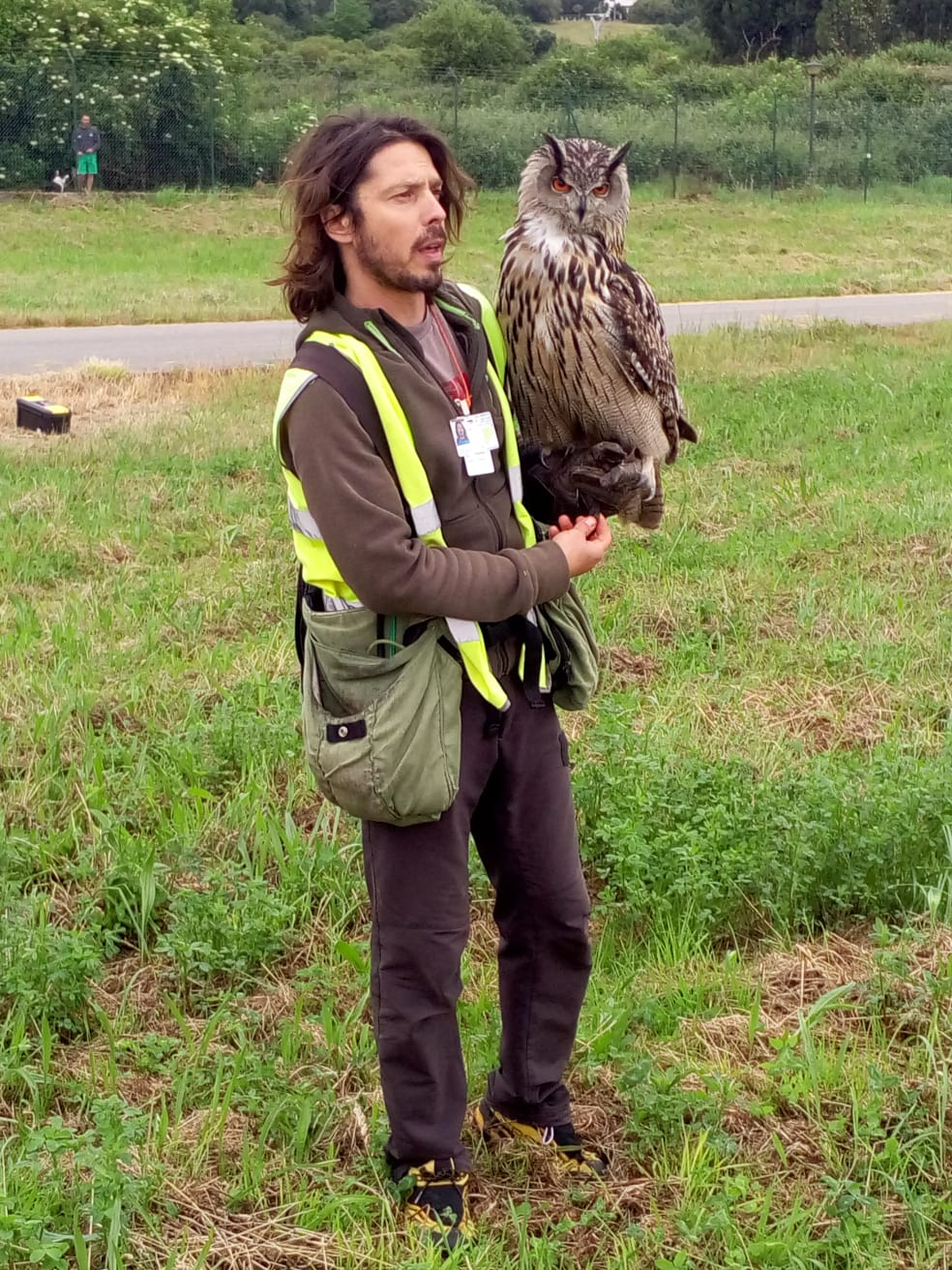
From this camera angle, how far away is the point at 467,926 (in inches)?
100

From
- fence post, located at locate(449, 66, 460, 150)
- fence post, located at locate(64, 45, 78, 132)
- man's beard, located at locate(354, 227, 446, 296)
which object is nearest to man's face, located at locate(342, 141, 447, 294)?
man's beard, located at locate(354, 227, 446, 296)

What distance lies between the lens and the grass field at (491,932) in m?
2.66

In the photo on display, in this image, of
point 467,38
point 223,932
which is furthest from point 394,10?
point 223,932

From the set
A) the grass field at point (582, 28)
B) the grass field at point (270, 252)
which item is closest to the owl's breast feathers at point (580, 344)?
the grass field at point (270, 252)

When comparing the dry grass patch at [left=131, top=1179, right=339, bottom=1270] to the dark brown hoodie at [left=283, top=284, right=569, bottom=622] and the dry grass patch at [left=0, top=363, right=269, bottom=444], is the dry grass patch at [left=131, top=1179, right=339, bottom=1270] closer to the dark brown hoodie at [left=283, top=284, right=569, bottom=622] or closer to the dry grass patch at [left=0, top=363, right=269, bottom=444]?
the dark brown hoodie at [left=283, top=284, right=569, bottom=622]

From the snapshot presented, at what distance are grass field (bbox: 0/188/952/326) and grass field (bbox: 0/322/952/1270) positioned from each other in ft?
33.0

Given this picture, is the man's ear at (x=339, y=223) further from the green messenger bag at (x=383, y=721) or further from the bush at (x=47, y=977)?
the bush at (x=47, y=977)

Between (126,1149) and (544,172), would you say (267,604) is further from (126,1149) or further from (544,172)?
(126,1149)

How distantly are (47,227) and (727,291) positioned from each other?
10.4 metres

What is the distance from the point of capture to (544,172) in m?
3.49

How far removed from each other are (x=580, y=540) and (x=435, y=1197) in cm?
128

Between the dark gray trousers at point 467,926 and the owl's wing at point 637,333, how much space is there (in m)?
1.05

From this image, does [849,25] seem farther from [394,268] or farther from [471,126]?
[394,268]

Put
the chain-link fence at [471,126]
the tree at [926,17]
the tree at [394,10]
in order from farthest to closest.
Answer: the tree at [394,10] → the tree at [926,17] → the chain-link fence at [471,126]
